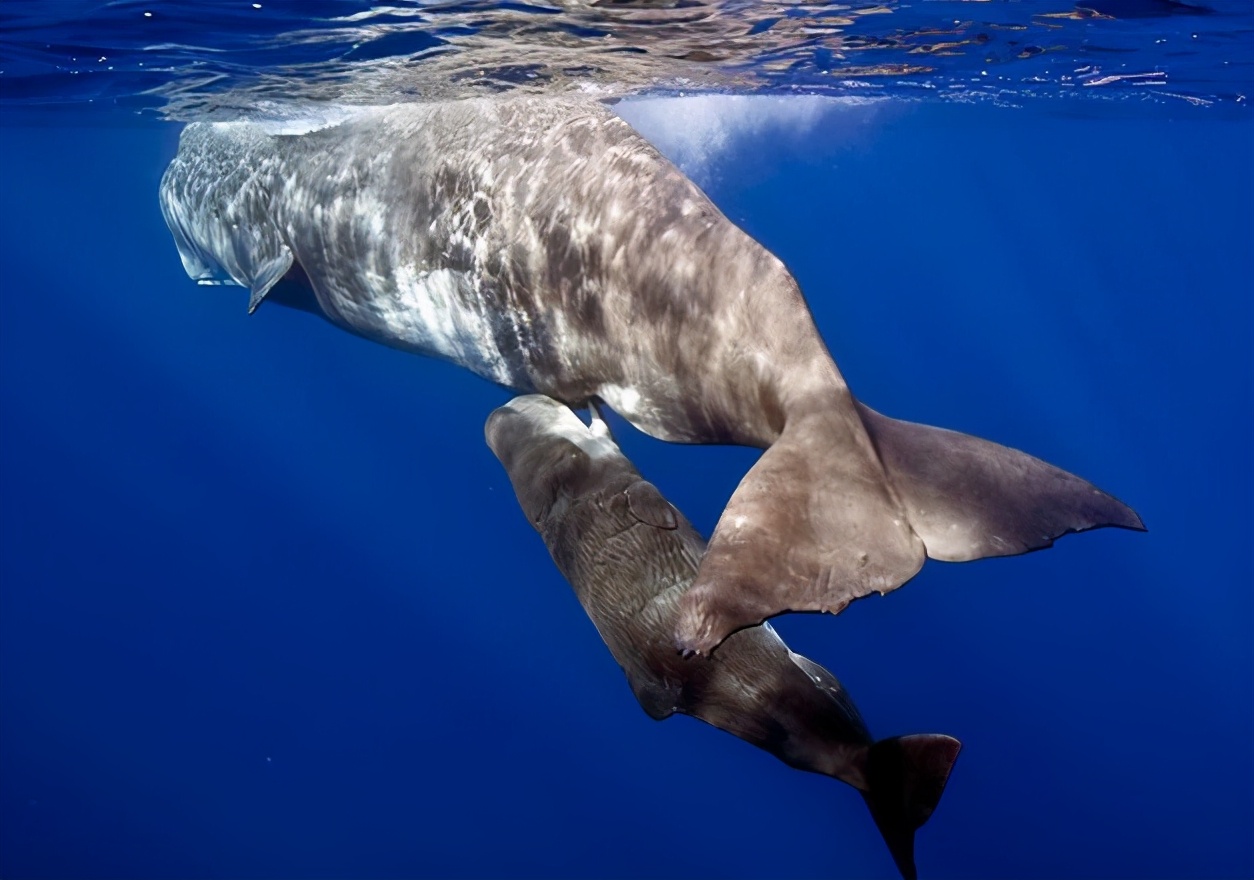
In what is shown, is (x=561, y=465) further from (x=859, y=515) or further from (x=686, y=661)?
(x=859, y=515)

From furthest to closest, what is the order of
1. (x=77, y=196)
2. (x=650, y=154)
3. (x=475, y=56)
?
Answer: 1. (x=77, y=196)
2. (x=475, y=56)
3. (x=650, y=154)

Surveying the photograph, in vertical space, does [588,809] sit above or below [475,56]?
below

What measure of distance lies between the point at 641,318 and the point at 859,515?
6.49 ft

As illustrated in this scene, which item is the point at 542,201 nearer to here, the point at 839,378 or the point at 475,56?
the point at 839,378

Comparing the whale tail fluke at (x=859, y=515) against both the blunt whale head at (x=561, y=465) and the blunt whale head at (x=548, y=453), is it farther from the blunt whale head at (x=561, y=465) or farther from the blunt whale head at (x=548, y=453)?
the blunt whale head at (x=548, y=453)

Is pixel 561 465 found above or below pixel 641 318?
below

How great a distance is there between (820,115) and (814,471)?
21908 mm

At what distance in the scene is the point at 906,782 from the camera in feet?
12.7

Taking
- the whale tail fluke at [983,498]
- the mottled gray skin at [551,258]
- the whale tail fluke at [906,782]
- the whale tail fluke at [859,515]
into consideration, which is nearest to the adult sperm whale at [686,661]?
the whale tail fluke at [906,782]

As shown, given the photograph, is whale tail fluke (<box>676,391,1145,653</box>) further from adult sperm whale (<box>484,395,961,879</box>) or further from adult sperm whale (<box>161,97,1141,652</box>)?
adult sperm whale (<box>484,395,961,879</box>)

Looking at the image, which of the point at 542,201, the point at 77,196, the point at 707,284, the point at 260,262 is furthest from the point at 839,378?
the point at 77,196

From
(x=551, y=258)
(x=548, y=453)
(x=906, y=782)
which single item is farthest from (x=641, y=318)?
(x=906, y=782)

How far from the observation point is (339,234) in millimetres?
7332

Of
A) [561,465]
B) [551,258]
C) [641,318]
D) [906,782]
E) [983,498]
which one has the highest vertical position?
[551,258]
